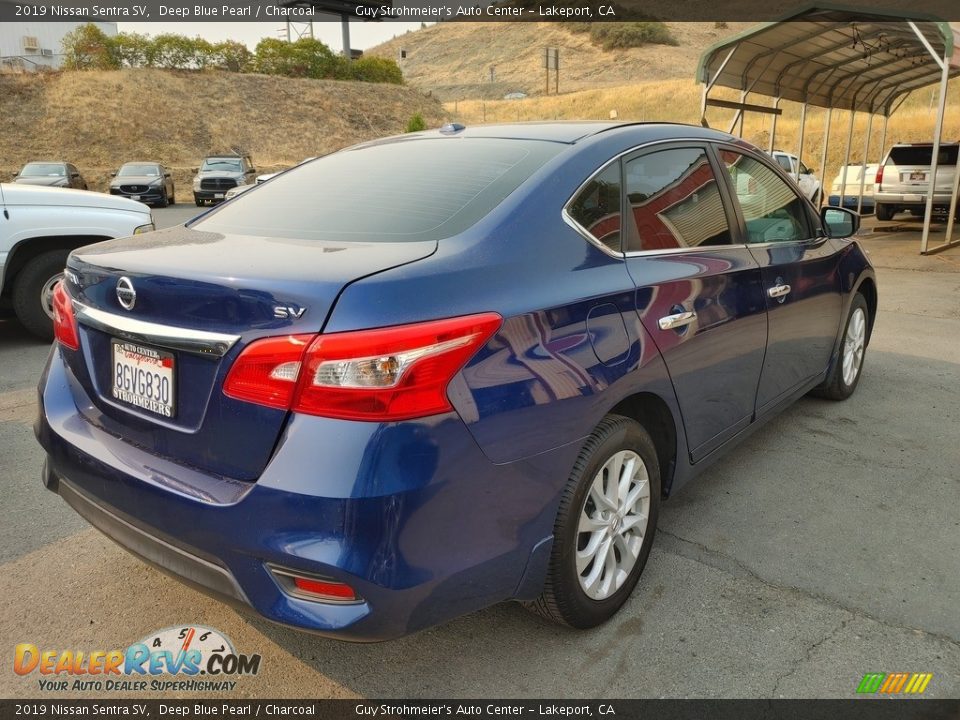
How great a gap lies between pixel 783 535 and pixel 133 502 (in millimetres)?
2524

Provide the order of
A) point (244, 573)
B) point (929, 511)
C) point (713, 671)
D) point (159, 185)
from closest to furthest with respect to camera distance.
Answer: point (244, 573) → point (713, 671) → point (929, 511) → point (159, 185)

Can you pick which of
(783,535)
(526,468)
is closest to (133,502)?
(526,468)

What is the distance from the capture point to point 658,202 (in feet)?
9.23

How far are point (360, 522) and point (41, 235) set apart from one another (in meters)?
5.31

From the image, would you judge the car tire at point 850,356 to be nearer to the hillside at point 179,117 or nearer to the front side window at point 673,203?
the front side window at point 673,203

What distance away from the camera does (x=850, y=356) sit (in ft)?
15.3

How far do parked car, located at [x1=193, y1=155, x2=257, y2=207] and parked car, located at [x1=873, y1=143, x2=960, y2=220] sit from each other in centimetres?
1855

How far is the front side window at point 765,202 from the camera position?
3381 millimetres

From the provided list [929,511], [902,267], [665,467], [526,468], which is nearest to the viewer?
[526,468]

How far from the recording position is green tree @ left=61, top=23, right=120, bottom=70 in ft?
142

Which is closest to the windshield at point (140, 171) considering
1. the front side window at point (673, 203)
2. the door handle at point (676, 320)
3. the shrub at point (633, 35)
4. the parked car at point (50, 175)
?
the parked car at point (50, 175)

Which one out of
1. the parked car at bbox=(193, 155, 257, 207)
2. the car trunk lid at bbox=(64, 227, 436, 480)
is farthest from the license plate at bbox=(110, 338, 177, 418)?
the parked car at bbox=(193, 155, 257, 207)

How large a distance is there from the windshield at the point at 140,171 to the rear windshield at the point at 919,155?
21.5m

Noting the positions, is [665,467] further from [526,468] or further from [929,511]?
[929,511]
